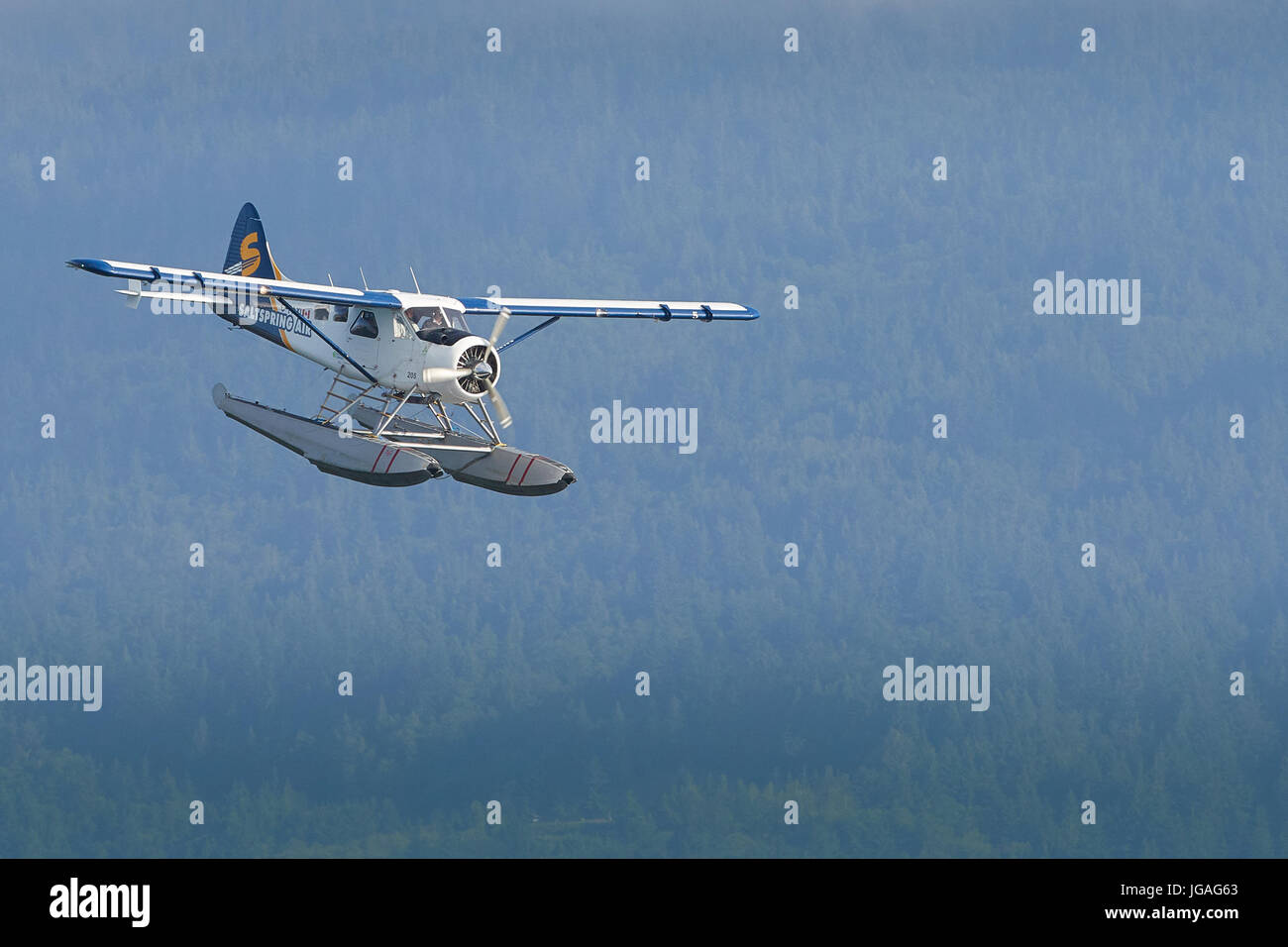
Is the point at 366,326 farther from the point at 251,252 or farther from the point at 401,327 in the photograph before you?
the point at 251,252

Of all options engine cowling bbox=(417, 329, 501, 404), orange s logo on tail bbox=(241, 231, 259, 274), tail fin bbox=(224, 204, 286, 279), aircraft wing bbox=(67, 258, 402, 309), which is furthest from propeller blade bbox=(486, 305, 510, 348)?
orange s logo on tail bbox=(241, 231, 259, 274)

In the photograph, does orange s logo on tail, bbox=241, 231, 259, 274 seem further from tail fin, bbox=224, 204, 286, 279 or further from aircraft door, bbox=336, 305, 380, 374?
aircraft door, bbox=336, 305, 380, 374

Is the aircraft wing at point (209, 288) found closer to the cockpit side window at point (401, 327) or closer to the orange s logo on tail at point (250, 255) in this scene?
the cockpit side window at point (401, 327)

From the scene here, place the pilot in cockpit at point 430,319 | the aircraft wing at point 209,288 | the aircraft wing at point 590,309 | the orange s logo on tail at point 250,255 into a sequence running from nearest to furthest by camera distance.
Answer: the aircraft wing at point 209,288, the pilot in cockpit at point 430,319, the aircraft wing at point 590,309, the orange s logo on tail at point 250,255

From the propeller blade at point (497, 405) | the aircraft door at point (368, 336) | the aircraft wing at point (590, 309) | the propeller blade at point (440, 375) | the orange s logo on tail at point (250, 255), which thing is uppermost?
the orange s logo on tail at point (250, 255)

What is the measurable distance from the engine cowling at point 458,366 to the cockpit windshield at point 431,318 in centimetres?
40

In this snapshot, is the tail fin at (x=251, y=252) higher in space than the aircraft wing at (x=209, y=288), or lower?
higher

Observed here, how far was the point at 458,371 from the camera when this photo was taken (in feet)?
151

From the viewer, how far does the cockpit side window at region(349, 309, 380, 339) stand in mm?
48062

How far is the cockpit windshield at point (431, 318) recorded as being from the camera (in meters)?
47.1

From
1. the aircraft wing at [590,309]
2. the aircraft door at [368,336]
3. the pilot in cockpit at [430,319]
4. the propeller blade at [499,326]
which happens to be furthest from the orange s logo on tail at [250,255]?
the propeller blade at [499,326]
